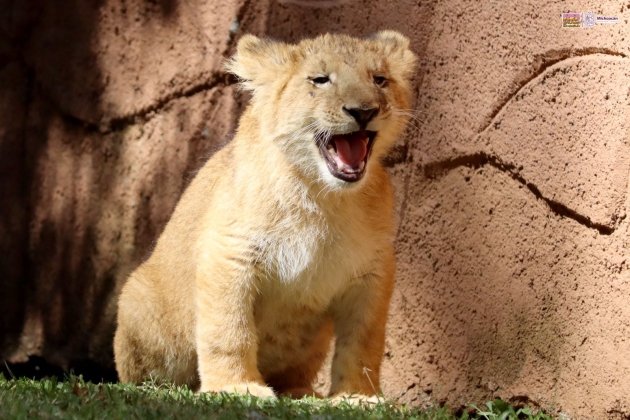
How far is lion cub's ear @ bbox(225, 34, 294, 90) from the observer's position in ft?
18.1

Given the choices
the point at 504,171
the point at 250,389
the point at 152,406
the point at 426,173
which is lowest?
the point at 250,389

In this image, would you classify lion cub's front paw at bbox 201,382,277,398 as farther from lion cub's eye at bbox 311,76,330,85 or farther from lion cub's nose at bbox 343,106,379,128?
lion cub's eye at bbox 311,76,330,85

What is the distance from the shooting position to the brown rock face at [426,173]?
589 cm

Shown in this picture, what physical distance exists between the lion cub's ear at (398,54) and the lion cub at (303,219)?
0.04 feet

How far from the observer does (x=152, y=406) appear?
4426mm

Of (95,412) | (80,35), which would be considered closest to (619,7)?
(95,412)

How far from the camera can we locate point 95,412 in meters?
4.17

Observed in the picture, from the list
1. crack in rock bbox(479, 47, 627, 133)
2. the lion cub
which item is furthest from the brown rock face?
the lion cub

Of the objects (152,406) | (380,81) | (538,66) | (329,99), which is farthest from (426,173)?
(152,406)

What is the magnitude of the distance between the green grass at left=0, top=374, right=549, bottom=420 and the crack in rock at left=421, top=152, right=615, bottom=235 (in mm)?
1581

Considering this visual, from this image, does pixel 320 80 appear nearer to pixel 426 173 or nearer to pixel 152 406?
pixel 426 173

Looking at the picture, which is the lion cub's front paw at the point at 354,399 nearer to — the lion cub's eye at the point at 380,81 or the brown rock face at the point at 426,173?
the brown rock face at the point at 426,173

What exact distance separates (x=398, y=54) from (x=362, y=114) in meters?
0.84

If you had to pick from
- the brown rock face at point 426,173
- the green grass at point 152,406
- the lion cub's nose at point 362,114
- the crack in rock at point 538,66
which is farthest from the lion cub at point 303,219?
the brown rock face at point 426,173
